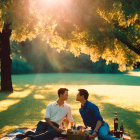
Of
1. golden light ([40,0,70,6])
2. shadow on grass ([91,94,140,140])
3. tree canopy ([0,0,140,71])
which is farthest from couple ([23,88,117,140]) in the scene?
golden light ([40,0,70,6])

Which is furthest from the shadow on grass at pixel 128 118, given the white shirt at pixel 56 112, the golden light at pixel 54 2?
the golden light at pixel 54 2

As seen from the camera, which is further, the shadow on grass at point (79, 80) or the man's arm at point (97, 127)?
the shadow on grass at point (79, 80)

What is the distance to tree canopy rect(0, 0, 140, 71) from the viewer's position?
902 cm

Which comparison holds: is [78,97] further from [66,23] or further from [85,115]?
[66,23]

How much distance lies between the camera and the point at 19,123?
10.1 metres

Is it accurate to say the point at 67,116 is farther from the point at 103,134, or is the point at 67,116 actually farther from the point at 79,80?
the point at 79,80

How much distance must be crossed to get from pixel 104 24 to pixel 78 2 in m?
1.61

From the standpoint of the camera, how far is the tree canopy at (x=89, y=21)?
9.02 meters

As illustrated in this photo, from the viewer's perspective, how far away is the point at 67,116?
6844 mm

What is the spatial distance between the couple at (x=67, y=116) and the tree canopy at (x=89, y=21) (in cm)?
384

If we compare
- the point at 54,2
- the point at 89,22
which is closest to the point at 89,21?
the point at 89,22

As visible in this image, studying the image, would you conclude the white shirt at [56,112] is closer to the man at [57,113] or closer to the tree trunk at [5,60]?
the man at [57,113]

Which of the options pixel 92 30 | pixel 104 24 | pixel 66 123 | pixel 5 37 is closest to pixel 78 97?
pixel 66 123

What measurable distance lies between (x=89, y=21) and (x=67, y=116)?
13.8ft
